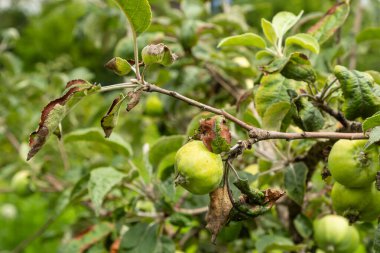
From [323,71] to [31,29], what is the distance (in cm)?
603

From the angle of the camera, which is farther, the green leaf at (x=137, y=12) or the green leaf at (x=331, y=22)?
the green leaf at (x=331, y=22)

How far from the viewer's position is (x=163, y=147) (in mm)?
1244

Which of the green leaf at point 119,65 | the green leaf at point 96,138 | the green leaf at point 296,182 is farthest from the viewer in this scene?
the green leaf at point 96,138

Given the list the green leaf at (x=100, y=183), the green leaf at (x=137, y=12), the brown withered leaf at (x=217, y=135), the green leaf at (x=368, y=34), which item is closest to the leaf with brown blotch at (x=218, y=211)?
the brown withered leaf at (x=217, y=135)

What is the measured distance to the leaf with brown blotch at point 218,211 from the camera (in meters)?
0.75

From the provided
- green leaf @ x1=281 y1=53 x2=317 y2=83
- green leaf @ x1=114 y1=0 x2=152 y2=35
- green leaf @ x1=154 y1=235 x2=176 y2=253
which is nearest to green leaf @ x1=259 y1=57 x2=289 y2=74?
green leaf @ x1=281 y1=53 x2=317 y2=83

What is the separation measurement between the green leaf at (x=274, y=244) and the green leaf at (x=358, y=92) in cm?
41

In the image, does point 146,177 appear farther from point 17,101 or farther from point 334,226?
point 17,101

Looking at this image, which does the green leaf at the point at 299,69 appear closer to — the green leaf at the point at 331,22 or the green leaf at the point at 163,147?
the green leaf at the point at 331,22

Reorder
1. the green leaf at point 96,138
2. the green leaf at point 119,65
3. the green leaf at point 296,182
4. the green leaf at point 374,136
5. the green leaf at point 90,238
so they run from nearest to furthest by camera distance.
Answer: the green leaf at point 374,136
the green leaf at point 119,65
the green leaf at point 296,182
the green leaf at point 96,138
the green leaf at point 90,238

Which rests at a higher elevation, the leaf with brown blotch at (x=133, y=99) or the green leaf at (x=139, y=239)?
the leaf with brown blotch at (x=133, y=99)

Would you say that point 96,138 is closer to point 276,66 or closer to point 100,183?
point 100,183

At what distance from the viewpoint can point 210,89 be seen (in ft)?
6.44

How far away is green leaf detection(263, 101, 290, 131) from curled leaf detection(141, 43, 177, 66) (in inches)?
8.8
